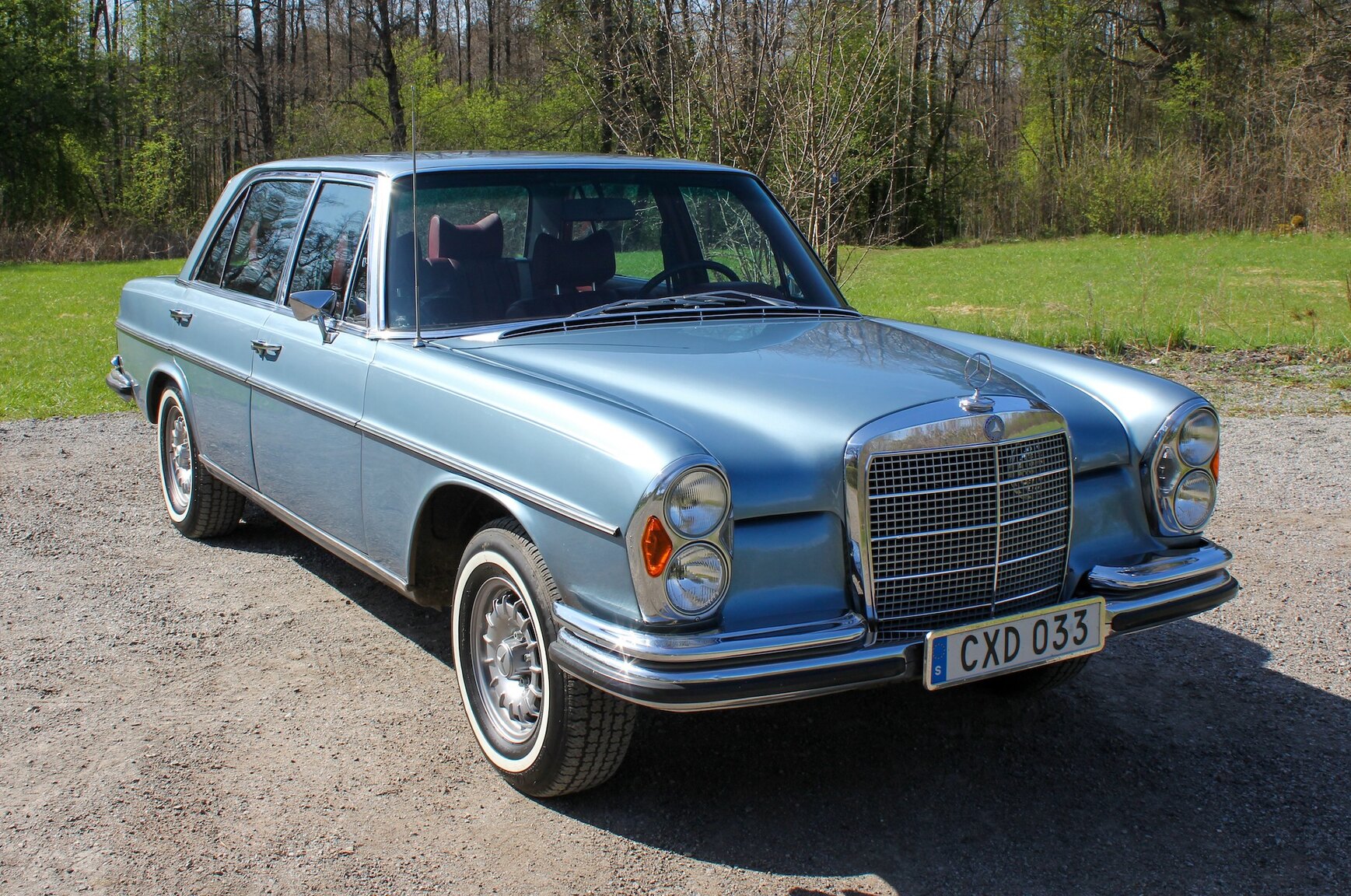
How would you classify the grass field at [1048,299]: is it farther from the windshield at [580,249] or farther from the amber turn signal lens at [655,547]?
the amber turn signal lens at [655,547]

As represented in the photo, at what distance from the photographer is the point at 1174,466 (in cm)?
352

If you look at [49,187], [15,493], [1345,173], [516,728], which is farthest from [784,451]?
[49,187]

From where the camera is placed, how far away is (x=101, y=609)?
15.8 feet

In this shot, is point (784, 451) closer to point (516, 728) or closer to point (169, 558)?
point (516, 728)

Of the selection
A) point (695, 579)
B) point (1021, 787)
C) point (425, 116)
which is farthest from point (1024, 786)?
point (425, 116)

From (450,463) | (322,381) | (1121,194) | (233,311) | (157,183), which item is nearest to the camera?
(450,463)

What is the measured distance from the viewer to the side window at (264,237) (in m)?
4.81

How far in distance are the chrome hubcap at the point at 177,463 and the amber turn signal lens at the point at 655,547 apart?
3.66 m

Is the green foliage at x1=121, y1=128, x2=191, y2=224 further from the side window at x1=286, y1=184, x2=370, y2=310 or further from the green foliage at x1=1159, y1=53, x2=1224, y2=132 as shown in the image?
the side window at x1=286, y1=184, x2=370, y2=310

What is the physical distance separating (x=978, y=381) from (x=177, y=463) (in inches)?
165

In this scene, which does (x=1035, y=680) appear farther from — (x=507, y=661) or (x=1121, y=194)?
(x=1121, y=194)

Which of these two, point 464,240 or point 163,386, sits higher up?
point 464,240

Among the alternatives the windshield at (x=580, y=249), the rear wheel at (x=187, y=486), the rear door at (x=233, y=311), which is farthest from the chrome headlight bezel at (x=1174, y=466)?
the rear wheel at (x=187, y=486)

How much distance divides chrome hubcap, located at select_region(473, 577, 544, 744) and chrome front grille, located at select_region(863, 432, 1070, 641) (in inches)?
38.8
